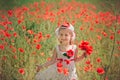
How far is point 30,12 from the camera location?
315 centimetres

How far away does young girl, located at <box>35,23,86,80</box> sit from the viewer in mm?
3031

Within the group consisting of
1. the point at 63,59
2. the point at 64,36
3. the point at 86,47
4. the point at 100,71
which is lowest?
the point at 100,71

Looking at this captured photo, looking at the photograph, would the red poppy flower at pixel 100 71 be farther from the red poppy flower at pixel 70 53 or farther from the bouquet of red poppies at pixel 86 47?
the red poppy flower at pixel 70 53

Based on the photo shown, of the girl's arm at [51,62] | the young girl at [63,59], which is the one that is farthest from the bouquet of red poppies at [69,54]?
the girl's arm at [51,62]

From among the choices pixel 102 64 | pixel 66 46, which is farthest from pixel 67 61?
pixel 102 64

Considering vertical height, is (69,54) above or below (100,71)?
above

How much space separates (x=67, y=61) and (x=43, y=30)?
368 mm

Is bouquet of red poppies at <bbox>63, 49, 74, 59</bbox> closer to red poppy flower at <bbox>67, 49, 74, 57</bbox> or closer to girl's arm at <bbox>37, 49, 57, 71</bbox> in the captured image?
red poppy flower at <bbox>67, 49, 74, 57</bbox>

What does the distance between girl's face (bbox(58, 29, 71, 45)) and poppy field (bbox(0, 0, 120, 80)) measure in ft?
Answer: 0.19

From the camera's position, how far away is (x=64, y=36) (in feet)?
10.0

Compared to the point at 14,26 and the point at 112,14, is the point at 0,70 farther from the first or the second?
the point at 112,14

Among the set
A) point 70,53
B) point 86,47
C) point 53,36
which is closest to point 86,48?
point 86,47

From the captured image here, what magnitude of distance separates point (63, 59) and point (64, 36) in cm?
21

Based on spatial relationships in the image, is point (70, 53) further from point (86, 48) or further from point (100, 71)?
point (100, 71)
